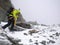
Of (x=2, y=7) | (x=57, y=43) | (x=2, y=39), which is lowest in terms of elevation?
(x=57, y=43)

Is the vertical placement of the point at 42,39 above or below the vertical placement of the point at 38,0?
below

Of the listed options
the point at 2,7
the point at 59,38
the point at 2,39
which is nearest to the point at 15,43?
the point at 2,39

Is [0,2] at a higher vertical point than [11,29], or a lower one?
higher

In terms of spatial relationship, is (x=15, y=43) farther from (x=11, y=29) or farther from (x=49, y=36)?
(x=49, y=36)

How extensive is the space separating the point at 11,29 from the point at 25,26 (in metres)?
2.59

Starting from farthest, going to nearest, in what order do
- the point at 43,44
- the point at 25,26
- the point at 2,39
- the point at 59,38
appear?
the point at 25,26, the point at 59,38, the point at 43,44, the point at 2,39

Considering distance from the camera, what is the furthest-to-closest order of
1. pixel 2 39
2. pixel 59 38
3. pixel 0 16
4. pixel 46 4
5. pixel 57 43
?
pixel 46 4
pixel 0 16
pixel 59 38
pixel 57 43
pixel 2 39

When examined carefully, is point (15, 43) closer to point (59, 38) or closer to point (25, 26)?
point (59, 38)

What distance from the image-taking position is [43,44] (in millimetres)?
10969

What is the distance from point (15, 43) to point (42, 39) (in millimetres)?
2412

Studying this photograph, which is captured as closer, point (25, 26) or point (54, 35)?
point (54, 35)

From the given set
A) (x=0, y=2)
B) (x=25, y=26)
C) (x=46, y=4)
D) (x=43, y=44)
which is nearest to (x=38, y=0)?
(x=46, y=4)

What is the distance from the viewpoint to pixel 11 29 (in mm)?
12070

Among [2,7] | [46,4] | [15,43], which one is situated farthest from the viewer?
[46,4]
